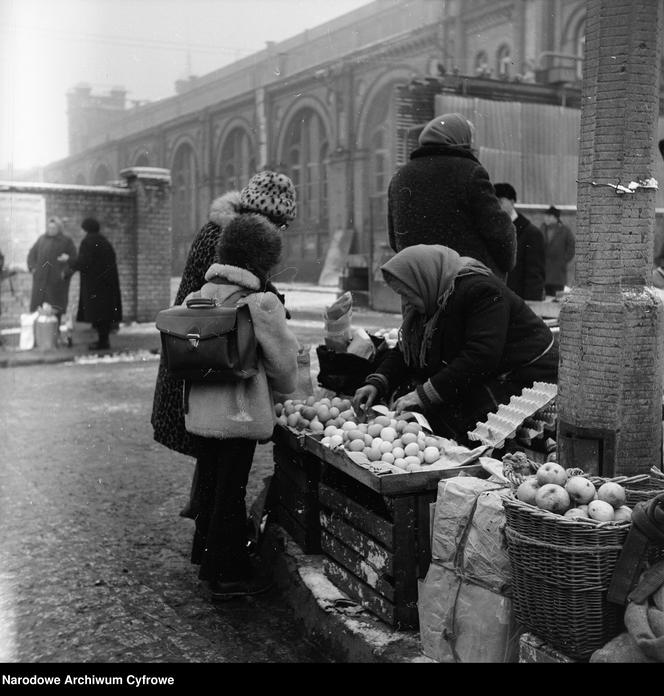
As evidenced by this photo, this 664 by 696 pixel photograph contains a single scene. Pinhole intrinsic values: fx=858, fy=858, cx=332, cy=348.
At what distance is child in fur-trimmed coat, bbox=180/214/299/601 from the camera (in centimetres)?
369

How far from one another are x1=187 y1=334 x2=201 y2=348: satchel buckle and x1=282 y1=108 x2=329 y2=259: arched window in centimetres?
2729

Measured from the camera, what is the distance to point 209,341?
140 inches

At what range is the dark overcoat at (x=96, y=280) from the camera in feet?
42.0

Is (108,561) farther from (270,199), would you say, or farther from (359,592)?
(270,199)

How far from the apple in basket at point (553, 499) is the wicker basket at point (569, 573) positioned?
5 cm

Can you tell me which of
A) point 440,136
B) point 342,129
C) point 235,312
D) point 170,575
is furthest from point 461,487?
point 342,129

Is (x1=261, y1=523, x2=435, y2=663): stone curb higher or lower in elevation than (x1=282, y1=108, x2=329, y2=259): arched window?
lower

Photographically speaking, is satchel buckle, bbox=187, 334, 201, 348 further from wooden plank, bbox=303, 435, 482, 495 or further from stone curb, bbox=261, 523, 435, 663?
stone curb, bbox=261, 523, 435, 663

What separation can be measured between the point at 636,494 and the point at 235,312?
175 cm

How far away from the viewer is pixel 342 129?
29.3m

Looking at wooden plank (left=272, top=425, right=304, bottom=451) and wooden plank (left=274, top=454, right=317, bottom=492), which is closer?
wooden plank (left=272, top=425, right=304, bottom=451)

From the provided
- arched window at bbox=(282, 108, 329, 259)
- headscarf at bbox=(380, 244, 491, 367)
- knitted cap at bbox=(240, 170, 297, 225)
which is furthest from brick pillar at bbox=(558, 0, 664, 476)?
arched window at bbox=(282, 108, 329, 259)

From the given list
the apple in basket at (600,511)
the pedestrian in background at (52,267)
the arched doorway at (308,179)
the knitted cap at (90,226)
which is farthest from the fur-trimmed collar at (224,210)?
the arched doorway at (308,179)
